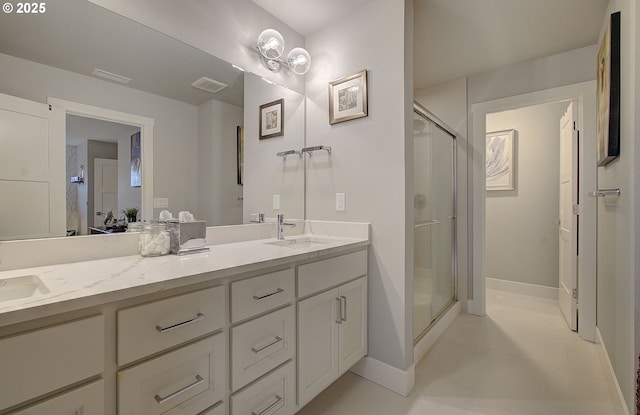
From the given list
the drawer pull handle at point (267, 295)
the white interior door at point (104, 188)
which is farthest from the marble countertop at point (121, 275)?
the white interior door at point (104, 188)

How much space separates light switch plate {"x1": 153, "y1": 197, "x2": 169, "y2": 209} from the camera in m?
1.48

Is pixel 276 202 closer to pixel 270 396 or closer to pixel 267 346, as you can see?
pixel 267 346

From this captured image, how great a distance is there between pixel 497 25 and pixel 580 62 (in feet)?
3.26

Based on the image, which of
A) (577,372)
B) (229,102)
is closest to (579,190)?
(577,372)

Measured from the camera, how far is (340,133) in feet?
6.71

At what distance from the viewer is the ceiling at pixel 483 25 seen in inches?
77.1

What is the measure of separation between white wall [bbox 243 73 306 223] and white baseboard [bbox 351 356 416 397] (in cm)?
114

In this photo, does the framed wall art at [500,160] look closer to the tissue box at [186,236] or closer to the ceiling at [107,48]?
the ceiling at [107,48]

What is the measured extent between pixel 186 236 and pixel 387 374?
58.2 inches

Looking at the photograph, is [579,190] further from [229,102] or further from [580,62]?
[229,102]

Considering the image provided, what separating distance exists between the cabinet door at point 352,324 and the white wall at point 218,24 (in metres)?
1.57

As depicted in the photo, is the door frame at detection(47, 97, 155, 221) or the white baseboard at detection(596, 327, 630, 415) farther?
the white baseboard at detection(596, 327, 630, 415)

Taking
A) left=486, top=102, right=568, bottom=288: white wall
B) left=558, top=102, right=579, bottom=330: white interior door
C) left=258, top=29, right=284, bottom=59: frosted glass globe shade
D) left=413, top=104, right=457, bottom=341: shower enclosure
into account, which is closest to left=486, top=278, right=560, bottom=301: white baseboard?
left=486, top=102, right=568, bottom=288: white wall

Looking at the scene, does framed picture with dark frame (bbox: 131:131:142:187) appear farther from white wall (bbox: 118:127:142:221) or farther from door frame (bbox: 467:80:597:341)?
door frame (bbox: 467:80:597:341)
